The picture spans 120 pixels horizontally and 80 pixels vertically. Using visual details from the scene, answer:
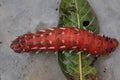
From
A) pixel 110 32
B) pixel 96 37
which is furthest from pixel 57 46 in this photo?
pixel 110 32

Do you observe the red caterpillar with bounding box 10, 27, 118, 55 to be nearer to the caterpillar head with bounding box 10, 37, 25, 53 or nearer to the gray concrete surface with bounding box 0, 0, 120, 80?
the caterpillar head with bounding box 10, 37, 25, 53

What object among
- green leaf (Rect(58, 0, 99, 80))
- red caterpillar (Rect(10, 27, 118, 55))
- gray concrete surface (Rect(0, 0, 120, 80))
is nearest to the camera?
red caterpillar (Rect(10, 27, 118, 55))

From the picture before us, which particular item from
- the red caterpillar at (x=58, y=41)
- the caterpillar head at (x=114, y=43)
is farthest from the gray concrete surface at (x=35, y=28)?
the red caterpillar at (x=58, y=41)

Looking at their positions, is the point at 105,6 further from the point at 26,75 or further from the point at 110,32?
the point at 26,75

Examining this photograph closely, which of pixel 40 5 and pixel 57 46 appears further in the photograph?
pixel 40 5

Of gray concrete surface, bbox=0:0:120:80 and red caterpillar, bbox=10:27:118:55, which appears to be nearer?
red caterpillar, bbox=10:27:118:55

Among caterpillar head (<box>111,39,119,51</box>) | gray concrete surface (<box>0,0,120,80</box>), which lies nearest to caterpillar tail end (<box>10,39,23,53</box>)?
gray concrete surface (<box>0,0,120,80</box>)
